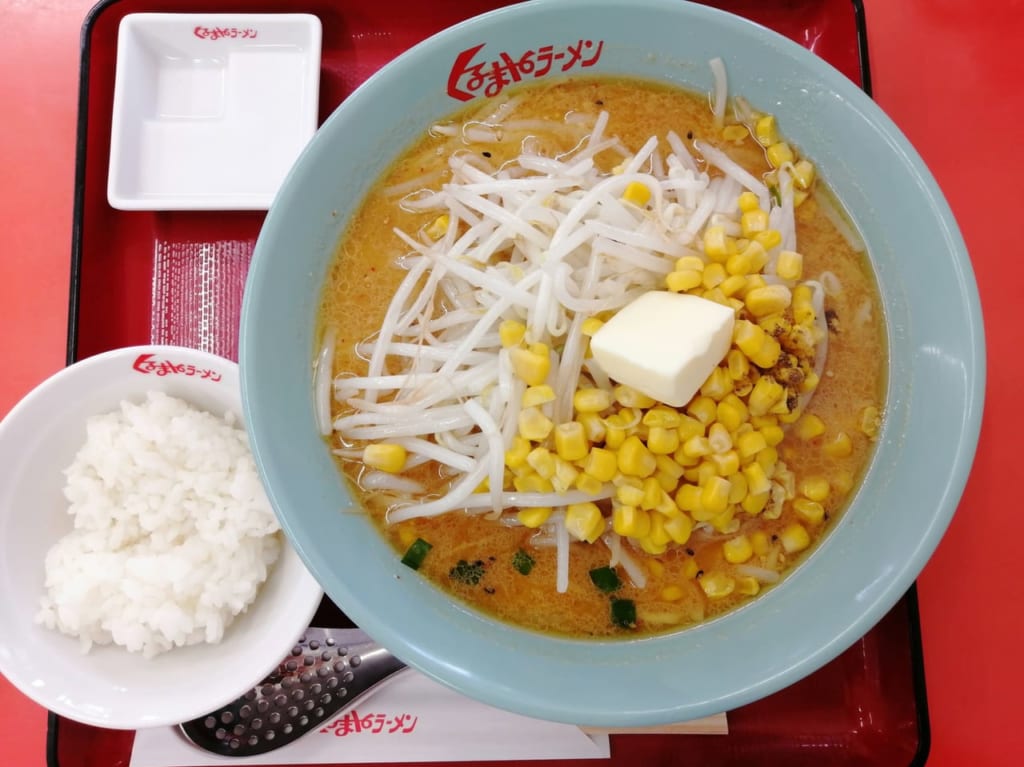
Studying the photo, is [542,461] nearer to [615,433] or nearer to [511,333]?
[615,433]

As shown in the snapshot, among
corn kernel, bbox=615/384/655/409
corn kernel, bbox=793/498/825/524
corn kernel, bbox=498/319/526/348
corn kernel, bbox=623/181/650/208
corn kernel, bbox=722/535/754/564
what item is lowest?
corn kernel, bbox=722/535/754/564

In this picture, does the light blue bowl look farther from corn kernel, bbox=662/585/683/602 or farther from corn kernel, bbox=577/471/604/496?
corn kernel, bbox=577/471/604/496

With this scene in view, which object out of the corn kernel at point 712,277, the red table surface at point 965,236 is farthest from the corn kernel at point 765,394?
the red table surface at point 965,236

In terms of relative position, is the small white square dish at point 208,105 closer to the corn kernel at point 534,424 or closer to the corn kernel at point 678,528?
the corn kernel at point 534,424

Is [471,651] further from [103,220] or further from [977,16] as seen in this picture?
[977,16]

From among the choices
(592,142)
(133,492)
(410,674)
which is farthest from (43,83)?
(410,674)

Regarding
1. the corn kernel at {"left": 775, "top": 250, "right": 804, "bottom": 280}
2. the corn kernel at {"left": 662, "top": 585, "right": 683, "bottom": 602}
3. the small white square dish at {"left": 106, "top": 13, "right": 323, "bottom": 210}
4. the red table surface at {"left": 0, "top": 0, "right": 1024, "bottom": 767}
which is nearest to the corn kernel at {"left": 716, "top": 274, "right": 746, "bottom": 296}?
the corn kernel at {"left": 775, "top": 250, "right": 804, "bottom": 280}
